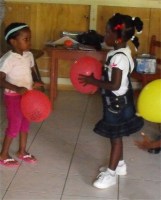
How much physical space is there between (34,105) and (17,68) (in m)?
0.28

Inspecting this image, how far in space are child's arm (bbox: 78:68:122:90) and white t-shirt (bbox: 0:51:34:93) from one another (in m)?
0.40

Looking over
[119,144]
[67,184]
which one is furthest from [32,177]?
[119,144]

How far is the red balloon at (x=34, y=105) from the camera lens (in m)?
2.10

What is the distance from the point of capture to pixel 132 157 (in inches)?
102

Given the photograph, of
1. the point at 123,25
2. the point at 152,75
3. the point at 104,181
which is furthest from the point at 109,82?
the point at 152,75

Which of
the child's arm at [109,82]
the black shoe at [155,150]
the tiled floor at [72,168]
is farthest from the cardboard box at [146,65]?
the child's arm at [109,82]

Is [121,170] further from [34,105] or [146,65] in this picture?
[146,65]

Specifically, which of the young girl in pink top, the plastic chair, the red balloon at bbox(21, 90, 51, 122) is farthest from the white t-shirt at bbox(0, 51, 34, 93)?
the plastic chair

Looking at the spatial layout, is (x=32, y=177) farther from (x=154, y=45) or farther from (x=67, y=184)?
(x=154, y=45)

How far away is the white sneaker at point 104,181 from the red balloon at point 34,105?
476 millimetres

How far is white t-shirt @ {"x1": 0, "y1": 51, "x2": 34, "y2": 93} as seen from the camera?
2.21 metres

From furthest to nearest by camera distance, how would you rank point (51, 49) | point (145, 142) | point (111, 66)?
point (51, 49) → point (145, 142) → point (111, 66)

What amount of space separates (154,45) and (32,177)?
213 centimetres

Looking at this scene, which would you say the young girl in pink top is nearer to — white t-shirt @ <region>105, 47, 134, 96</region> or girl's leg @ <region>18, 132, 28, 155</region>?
girl's leg @ <region>18, 132, 28, 155</region>
